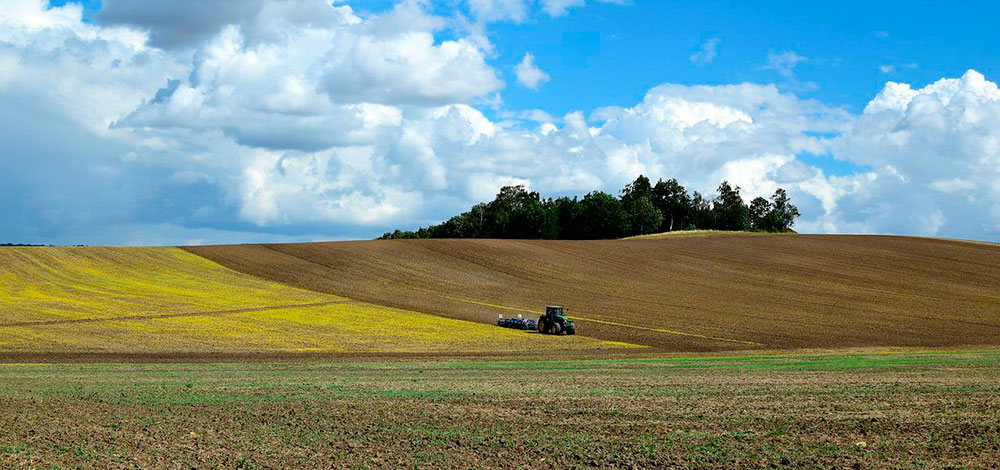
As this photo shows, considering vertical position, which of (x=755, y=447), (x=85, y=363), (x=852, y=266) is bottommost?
(x=85, y=363)

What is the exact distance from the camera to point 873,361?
32125 mm

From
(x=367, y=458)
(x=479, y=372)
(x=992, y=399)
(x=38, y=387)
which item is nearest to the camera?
(x=367, y=458)

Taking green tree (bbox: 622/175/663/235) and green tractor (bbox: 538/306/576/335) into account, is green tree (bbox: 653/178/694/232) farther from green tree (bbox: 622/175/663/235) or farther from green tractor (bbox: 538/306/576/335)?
green tractor (bbox: 538/306/576/335)

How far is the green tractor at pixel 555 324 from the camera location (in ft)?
154

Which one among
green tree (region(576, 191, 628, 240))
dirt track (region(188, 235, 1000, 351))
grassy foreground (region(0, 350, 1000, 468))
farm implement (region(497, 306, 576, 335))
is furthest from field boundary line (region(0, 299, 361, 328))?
green tree (region(576, 191, 628, 240))

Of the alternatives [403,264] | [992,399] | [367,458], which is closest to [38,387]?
[367,458]

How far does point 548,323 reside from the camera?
156ft

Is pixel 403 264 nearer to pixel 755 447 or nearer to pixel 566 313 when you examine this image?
pixel 566 313

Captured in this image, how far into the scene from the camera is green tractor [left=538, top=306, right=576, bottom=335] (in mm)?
46875

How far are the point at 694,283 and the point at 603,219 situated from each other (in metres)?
84.7

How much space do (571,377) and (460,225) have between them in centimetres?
16527

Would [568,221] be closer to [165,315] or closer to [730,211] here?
[730,211]

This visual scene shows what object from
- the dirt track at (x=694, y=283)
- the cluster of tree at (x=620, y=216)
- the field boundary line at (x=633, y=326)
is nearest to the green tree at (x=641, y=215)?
the cluster of tree at (x=620, y=216)

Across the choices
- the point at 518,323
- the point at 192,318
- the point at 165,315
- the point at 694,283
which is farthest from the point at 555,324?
the point at 694,283
